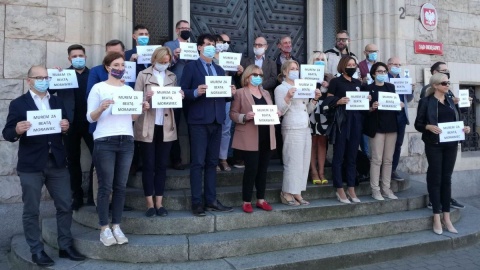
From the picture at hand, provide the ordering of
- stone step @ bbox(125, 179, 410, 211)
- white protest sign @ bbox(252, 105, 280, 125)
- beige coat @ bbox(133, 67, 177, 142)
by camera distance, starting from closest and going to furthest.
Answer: beige coat @ bbox(133, 67, 177, 142), white protest sign @ bbox(252, 105, 280, 125), stone step @ bbox(125, 179, 410, 211)

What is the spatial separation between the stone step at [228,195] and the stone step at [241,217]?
0.12 m

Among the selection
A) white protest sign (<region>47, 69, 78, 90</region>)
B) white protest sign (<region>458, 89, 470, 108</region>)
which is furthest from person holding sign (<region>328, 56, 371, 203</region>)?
white protest sign (<region>47, 69, 78, 90</region>)

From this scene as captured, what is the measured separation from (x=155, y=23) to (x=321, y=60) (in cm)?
293

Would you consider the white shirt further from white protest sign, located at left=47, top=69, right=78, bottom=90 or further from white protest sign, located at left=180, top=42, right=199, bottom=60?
white protest sign, located at left=180, top=42, right=199, bottom=60

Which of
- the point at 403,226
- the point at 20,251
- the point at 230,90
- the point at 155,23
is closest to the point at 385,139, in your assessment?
the point at 403,226

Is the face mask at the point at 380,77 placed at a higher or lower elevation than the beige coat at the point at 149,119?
higher

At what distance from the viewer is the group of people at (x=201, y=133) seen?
4379mm

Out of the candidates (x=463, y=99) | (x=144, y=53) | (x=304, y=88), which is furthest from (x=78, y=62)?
(x=463, y=99)

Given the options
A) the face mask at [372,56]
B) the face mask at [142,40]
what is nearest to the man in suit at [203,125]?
the face mask at [142,40]

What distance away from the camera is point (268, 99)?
18.1ft

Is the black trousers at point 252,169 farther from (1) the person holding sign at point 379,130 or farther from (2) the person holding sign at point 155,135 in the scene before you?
(1) the person holding sign at point 379,130

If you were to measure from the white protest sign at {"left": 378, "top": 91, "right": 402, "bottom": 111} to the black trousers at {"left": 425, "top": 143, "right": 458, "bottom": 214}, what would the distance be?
68 centimetres

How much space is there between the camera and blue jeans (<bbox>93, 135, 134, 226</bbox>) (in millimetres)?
4352

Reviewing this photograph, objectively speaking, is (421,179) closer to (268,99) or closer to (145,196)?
(268,99)
